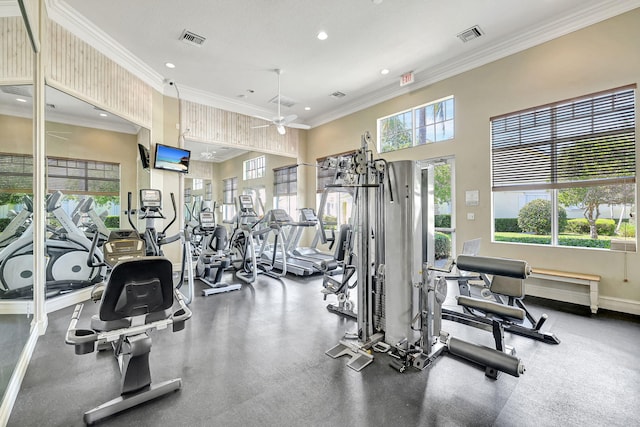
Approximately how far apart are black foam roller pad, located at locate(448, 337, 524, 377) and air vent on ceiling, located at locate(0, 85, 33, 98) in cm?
471

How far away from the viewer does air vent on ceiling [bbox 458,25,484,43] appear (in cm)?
438

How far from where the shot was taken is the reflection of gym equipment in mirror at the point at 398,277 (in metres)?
2.43

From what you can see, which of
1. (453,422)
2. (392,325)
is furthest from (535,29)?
(453,422)

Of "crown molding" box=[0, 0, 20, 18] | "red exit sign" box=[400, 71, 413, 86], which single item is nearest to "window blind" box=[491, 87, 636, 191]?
"red exit sign" box=[400, 71, 413, 86]

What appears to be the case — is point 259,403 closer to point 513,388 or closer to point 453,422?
point 453,422

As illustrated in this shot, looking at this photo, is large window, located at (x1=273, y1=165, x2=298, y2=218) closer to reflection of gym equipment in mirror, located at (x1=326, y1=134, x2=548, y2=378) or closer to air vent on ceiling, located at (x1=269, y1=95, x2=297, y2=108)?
air vent on ceiling, located at (x1=269, y1=95, x2=297, y2=108)

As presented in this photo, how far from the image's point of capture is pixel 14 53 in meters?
2.71

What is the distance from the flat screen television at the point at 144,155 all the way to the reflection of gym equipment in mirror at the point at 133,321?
13.8ft

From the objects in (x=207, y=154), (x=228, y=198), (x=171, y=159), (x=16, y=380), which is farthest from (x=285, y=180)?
(x=16, y=380)

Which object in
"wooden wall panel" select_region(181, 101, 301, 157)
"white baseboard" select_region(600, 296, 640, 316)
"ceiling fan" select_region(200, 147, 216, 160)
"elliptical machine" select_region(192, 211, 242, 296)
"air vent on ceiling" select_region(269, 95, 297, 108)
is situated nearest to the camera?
"white baseboard" select_region(600, 296, 640, 316)

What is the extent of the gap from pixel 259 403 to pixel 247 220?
4.27m

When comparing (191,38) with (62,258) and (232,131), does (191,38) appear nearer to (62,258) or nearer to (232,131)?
(232,131)

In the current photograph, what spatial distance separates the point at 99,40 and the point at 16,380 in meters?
4.88

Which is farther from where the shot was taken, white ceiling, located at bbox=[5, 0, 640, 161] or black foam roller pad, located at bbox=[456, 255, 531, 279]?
white ceiling, located at bbox=[5, 0, 640, 161]
